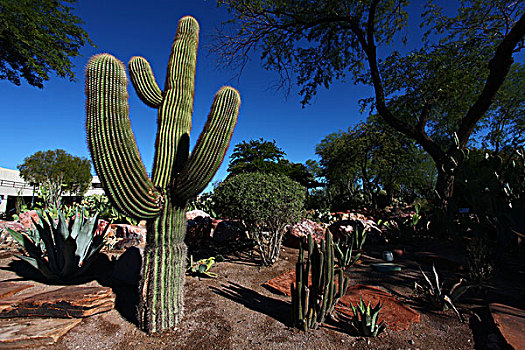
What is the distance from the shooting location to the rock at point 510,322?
2051mm

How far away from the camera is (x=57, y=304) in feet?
8.53

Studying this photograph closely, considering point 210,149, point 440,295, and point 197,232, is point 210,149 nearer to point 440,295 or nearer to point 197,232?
point 440,295

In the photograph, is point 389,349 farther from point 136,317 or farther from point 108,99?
point 108,99

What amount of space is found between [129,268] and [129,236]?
8.05 ft

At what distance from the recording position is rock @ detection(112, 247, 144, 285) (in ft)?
11.7

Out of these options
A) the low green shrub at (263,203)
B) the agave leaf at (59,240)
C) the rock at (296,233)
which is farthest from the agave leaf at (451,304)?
the agave leaf at (59,240)

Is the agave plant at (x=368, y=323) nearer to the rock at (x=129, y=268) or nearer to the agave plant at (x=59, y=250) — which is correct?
the rock at (x=129, y=268)

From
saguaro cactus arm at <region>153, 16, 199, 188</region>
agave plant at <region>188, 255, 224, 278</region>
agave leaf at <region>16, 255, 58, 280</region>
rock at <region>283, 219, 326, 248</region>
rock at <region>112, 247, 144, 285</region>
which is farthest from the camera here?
rock at <region>283, 219, 326, 248</region>

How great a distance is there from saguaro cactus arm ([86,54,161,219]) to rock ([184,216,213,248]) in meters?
3.73

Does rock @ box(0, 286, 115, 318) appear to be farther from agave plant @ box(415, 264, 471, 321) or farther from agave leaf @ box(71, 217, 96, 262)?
agave plant @ box(415, 264, 471, 321)

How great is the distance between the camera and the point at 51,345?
221 cm

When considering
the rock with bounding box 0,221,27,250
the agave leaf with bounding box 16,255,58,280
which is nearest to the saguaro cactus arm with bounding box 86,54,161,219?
the agave leaf with bounding box 16,255,58,280

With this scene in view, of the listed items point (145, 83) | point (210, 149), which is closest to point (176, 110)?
point (145, 83)

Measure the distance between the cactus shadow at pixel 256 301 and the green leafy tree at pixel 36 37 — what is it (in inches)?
440
